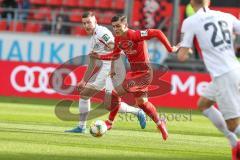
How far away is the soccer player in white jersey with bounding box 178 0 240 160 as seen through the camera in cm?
1002

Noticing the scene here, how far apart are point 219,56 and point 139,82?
13.4ft

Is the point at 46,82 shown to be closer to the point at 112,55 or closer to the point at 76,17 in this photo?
the point at 76,17

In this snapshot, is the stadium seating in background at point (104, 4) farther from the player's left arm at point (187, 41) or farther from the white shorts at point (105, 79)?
the player's left arm at point (187, 41)

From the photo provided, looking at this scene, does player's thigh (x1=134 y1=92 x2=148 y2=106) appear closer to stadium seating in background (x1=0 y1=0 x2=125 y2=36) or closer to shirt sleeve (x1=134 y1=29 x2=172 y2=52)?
shirt sleeve (x1=134 y1=29 x2=172 y2=52)

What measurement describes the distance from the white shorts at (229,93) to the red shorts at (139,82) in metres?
3.83

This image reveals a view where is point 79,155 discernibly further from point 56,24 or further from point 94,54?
point 56,24

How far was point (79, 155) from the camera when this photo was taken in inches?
440

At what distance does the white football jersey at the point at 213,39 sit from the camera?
1009cm

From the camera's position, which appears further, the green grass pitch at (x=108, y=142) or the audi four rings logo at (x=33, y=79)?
the audi four rings logo at (x=33, y=79)

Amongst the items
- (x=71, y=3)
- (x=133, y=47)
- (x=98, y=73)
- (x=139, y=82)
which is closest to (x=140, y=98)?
(x=139, y=82)

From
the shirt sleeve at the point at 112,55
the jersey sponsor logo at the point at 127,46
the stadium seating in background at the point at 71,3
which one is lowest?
the stadium seating in background at the point at 71,3

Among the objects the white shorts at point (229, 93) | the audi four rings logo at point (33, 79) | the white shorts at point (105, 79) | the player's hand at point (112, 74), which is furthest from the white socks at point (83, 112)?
the audi four rings logo at point (33, 79)

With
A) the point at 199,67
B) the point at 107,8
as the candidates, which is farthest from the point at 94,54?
the point at 107,8

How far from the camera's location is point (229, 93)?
9.99m
